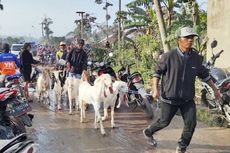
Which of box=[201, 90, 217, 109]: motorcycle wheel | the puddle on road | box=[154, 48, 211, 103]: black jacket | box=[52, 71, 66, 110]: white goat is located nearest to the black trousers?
box=[154, 48, 211, 103]: black jacket

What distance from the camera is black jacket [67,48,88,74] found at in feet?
39.6

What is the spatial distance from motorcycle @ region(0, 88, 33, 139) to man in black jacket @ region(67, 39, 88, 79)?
453cm

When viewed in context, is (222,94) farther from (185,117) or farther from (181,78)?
(181,78)

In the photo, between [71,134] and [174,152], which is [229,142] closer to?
[174,152]

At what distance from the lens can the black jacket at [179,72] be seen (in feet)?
22.6

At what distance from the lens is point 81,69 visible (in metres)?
12.1

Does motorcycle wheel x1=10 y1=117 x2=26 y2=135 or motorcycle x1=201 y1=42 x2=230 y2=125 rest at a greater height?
motorcycle x1=201 y1=42 x2=230 y2=125

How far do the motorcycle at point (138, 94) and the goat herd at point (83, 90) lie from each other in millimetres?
265

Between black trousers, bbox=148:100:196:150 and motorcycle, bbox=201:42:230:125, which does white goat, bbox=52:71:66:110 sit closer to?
motorcycle, bbox=201:42:230:125

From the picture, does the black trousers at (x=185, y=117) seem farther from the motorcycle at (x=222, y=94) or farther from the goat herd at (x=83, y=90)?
the goat herd at (x=83, y=90)

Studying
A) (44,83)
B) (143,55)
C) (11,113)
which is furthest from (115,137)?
(143,55)

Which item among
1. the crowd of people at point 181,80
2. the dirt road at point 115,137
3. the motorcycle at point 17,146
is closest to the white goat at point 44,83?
the dirt road at point 115,137

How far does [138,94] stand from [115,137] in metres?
3.14

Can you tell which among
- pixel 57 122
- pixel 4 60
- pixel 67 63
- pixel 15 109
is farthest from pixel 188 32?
pixel 4 60
